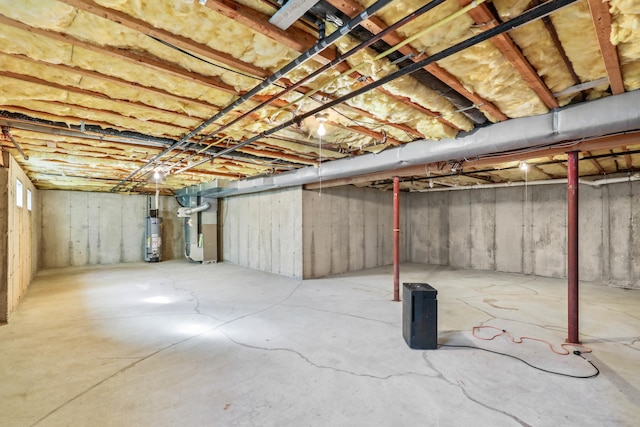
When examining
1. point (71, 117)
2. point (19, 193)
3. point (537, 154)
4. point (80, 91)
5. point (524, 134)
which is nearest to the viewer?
point (80, 91)

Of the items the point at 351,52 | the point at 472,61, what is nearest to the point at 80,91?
the point at 351,52

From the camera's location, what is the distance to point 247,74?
84.7 inches

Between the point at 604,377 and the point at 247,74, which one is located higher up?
the point at 247,74

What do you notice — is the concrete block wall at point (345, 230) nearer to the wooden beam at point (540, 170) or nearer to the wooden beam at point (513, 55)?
the wooden beam at point (540, 170)

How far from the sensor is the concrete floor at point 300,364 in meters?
1.97

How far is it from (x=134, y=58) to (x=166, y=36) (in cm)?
40

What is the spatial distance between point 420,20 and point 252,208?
6785 mm

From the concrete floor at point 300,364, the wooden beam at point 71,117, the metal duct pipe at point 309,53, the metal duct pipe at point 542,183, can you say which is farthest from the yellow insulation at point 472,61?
the metal duct pipe at point 542,183

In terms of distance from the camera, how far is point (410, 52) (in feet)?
5.97

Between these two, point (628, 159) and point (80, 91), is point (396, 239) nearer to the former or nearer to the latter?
point (628, 159)

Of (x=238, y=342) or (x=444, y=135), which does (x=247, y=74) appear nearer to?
(x=444, y=135)

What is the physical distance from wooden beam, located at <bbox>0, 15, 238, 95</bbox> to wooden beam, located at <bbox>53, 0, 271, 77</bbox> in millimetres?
321

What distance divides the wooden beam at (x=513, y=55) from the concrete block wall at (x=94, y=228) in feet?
34.6

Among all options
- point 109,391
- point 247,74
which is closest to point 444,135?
point 247,74
